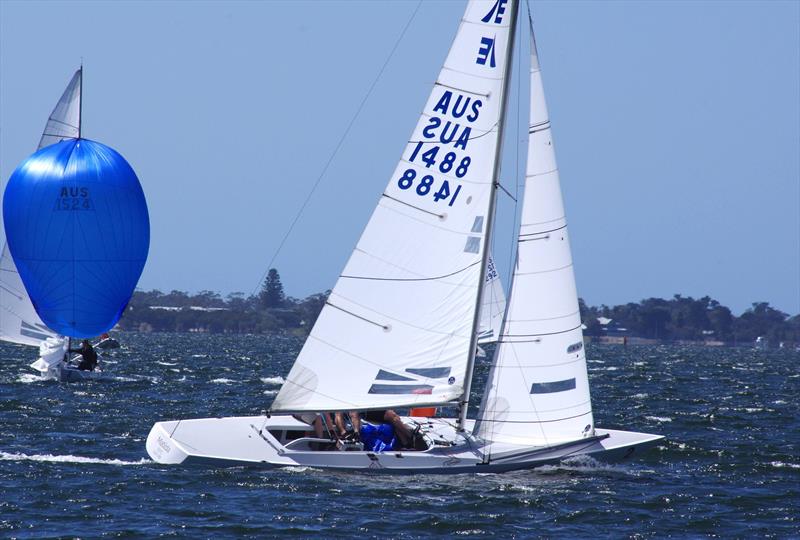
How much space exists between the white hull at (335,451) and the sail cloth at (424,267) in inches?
29.0

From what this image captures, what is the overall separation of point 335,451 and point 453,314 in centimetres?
265

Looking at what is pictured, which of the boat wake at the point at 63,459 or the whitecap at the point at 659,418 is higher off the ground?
the whitecap at the point at 659,418

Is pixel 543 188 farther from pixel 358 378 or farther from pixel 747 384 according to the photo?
pixel 747 384

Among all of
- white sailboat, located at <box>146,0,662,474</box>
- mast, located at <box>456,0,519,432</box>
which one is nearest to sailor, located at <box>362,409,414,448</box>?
white sailboat, located at <box>146,0,662,474</box>

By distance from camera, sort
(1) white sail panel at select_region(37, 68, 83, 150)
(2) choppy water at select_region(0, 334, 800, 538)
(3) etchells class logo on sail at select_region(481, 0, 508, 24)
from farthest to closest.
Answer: (1) white sail panel at select_region(37, 68, 83, 150), (3) etchells class logo on sail at select_region(481, 0, 508, 24), (2) choppy water at select_region(0, 334, 800, 538)

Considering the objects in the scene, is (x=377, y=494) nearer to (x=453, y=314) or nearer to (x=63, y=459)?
(x=453, y=314)

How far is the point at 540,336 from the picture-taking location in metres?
18.9

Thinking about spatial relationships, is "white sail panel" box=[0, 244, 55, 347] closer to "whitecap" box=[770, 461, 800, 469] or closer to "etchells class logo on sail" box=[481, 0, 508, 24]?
"whitecap" box=[770, 461, 800, 469]

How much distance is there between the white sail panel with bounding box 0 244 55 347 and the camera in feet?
135

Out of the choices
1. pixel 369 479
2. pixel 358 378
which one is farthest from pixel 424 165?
pixel 369 479

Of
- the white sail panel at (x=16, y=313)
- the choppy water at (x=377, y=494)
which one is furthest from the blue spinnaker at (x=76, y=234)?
the choppy water at (x=377, y=494)

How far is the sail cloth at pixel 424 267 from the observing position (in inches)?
730

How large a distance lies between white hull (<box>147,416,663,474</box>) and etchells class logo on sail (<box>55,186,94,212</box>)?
61.1 feet

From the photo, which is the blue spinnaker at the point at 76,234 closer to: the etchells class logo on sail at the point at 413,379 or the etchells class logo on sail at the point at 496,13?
Result: the etchells class logo on sail at the point at 413,379
